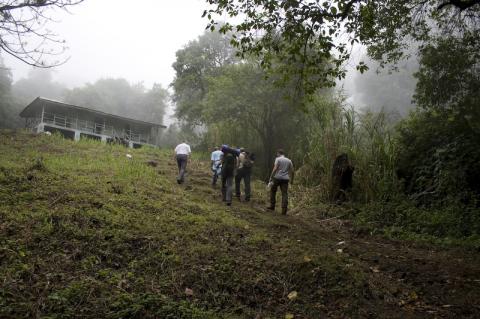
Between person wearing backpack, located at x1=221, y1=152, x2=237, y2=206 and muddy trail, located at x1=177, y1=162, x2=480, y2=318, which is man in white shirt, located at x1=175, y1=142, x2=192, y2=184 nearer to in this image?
person wearing backpack, located at x1=221, y1=152, x2=237, y2=206

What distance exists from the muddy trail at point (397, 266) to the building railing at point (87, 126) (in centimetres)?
2614

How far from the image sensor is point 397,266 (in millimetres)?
5809

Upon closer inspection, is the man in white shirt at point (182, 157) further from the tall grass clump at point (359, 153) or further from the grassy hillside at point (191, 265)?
the tall grass clump at point (359, 153)

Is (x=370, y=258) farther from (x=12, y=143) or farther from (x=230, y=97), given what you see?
(x=12, y=143)

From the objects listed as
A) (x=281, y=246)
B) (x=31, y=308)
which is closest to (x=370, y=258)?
(x=281, y=246)

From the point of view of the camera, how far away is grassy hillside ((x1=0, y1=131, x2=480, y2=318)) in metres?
4.12

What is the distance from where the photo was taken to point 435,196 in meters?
9.34

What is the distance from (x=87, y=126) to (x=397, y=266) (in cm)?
3074

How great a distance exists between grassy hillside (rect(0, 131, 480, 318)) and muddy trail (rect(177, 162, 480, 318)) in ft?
0.08

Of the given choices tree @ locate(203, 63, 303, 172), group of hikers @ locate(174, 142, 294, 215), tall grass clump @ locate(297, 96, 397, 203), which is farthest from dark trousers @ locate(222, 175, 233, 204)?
tree @ locate(203, 63, 303, 172)

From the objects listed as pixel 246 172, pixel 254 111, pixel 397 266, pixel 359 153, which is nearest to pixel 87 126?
pixel 254 111

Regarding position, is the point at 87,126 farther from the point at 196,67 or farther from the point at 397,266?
the point at 397,266

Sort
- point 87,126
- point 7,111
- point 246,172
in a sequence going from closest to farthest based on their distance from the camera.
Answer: point 246,172 < point 87,126 < point 7,111

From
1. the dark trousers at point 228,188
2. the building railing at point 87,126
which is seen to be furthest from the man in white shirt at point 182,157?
the building railing at point 87,126
